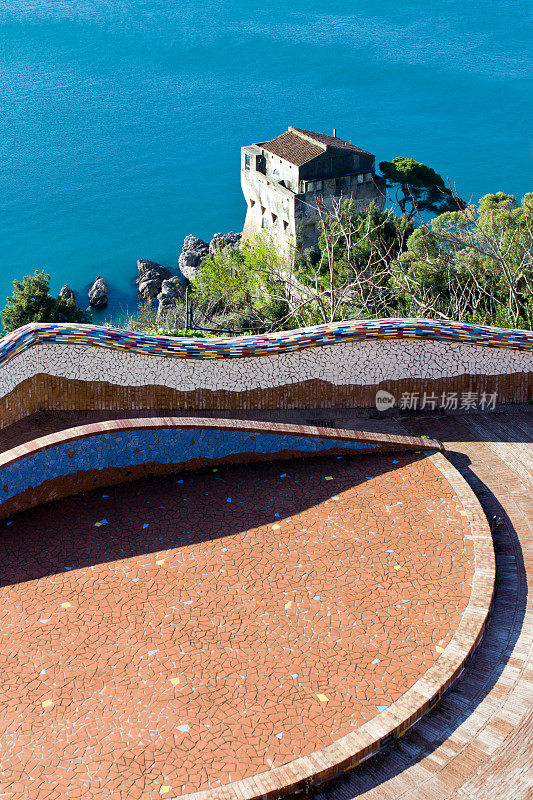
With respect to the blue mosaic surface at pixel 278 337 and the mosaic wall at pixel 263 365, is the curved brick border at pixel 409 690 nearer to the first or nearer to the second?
the mosaic wall at pixel 263 365

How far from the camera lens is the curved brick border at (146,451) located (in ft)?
24.3

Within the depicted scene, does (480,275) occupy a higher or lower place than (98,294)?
higher

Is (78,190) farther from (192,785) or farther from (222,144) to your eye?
(192,785)

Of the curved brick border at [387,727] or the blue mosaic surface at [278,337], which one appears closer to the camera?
the curved brick border at [387,727]

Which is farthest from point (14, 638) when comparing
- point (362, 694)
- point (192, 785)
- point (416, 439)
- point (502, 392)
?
point (502, 392)

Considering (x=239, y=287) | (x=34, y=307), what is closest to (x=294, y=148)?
(x=239, y=287)

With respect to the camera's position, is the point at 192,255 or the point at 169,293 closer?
the point at 169,293

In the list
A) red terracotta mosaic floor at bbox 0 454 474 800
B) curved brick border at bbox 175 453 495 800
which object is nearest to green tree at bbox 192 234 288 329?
red terracotta mosaic floor at bbox 0 454 474 800

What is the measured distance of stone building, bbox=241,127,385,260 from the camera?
36.6 m

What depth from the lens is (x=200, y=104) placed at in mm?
64000

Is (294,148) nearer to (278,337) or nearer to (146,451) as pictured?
(278,337)

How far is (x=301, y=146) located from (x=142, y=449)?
3201 cm

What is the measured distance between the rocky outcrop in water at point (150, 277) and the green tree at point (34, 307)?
12.5 m

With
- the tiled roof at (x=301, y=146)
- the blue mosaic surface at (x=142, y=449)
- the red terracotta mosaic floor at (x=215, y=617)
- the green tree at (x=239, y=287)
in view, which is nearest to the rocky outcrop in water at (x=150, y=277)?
the green tree at (x=239, y=287)
